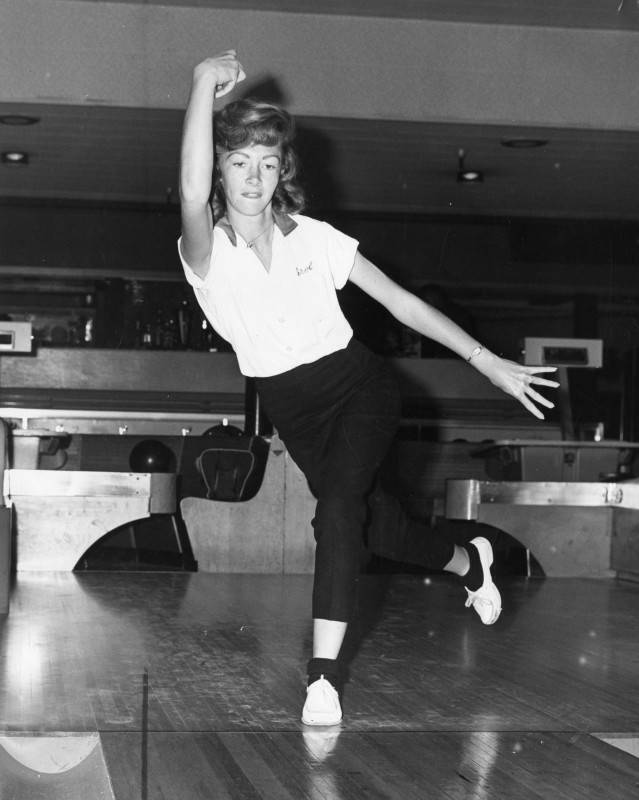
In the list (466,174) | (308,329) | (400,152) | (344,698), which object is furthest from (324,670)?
(466,174)

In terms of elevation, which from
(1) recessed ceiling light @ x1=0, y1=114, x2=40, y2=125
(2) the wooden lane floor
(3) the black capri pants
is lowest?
(2) the wooden lane floor

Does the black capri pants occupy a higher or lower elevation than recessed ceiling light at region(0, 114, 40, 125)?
lower

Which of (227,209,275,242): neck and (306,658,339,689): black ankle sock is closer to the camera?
(306,658,339,689): black ankle sock

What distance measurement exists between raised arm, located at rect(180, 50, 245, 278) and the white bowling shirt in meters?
0.07

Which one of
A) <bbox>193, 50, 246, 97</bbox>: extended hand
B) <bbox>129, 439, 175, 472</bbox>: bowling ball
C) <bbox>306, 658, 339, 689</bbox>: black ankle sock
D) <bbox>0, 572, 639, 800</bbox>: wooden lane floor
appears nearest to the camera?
<bbox>0, 572, 639, 800</bbox>: wooden lane floor

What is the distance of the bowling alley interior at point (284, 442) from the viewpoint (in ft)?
6.38

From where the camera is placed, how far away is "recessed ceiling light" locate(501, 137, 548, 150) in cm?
582

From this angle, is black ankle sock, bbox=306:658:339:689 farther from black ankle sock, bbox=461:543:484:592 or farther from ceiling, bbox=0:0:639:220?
ceiling, bbox=0:0:639:220

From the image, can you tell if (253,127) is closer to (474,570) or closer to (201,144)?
(201,144)

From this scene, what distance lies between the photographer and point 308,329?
7.09ft

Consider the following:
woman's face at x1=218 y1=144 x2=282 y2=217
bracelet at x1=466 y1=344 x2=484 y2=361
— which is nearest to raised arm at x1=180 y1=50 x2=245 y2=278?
woman's face at x1=218 y1=144 x2=282 y2=217

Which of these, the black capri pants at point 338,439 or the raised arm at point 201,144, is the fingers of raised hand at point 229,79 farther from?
the black capri pants at point 338,439

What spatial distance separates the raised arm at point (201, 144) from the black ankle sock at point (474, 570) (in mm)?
1160

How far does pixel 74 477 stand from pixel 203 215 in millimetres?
2673
